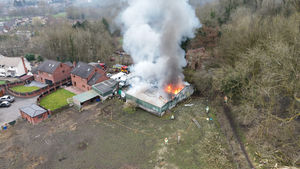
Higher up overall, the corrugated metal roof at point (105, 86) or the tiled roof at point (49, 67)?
the tiled roof at point (49, 67)

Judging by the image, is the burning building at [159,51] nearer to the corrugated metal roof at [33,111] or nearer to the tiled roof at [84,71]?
the tiled roof at [84,71]

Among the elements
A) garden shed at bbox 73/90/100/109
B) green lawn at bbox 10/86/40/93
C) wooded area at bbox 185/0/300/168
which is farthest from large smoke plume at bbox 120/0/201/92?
green lawn at bbox 10/86/40/93

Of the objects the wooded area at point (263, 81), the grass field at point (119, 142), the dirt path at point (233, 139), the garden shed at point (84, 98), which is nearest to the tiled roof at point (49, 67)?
the garden shed at point (84, 98)

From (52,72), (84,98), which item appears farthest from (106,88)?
(52,72)

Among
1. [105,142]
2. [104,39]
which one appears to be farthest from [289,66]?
[104,39]

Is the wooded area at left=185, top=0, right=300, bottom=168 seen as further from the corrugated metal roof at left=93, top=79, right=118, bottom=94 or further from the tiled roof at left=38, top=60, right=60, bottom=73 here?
the tiled roof at left=38, top=60, right=60, bottom=73

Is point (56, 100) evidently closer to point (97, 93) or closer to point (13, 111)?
point (13, 111)

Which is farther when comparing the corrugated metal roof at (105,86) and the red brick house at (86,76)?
the red brick house at (86,76)

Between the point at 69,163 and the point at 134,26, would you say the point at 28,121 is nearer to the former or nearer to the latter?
the point at 69,163
